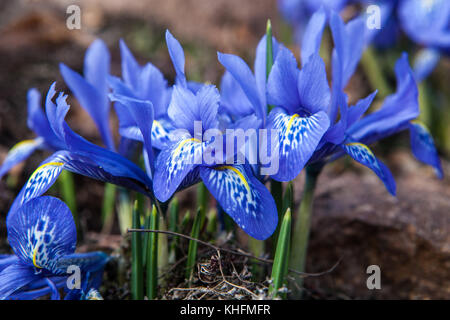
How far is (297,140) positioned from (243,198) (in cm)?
Answer: 22

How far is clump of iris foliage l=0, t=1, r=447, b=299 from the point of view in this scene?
123 centimetres

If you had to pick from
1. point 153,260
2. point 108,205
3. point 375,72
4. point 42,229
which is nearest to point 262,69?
point 153,260

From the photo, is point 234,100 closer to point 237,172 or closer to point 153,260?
point 237,172

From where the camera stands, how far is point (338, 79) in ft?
4.57

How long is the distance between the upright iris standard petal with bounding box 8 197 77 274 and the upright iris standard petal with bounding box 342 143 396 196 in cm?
87

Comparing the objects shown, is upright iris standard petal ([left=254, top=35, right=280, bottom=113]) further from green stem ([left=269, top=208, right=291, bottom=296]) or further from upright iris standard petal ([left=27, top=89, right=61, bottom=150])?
upright iris standard petal ([left=27, top=89, right=61, bottom=150])

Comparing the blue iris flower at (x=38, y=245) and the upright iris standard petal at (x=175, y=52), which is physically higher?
the upright iris standard petal at (x=175, y=52)

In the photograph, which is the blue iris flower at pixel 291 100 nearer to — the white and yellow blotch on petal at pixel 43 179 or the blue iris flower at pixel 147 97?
the blue iris flower at pixel 147 97

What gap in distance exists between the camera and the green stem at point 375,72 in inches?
130

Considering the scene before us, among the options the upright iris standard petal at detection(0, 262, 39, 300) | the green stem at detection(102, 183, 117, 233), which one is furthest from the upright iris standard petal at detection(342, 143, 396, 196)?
the green stem at detection(102, 183, 117, 233)

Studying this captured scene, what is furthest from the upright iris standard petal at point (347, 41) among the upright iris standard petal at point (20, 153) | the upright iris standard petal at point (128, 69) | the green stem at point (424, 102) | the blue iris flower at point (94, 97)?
the green stem at point (424, 102)

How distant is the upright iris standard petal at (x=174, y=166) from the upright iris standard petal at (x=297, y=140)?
0.23m
